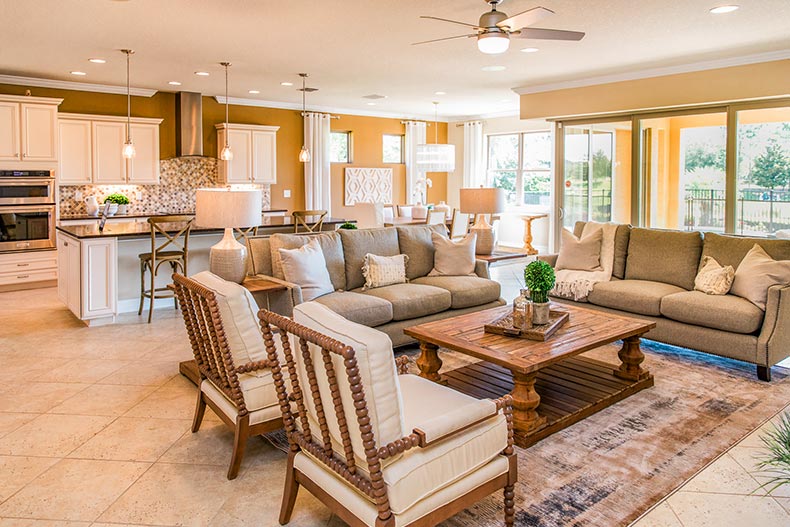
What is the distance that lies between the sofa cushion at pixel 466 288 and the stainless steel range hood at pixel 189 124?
4.99 metres

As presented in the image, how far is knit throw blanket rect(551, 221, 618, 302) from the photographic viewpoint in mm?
5375

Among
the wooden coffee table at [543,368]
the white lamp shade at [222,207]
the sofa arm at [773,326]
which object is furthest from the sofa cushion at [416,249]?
the sofa arm at [773,326]

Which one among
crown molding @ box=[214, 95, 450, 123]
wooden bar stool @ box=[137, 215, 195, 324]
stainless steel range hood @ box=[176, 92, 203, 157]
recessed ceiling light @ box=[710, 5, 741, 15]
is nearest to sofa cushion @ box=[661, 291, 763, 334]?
recessed ceiling light @ box=[710, 5, 741, 15]

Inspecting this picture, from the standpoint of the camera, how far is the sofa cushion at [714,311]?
4254 millimetres

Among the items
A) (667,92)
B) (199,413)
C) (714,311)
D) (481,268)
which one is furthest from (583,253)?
(199,413)

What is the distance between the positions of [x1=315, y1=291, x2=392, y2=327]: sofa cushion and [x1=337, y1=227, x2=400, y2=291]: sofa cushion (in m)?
0.43

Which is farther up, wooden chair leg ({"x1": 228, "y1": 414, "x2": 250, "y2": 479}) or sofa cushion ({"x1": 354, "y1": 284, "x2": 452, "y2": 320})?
sofa cushion ({"x1": 354, "y1": 284, "x2": 452, "y2": 320})

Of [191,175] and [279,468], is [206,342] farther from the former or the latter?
[191,175]

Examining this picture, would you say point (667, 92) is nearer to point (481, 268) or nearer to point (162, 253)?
point (481, 268)

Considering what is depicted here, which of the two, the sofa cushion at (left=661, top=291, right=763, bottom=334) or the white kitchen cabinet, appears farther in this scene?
the white kitchen cabinet

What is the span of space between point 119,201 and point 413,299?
5255mm

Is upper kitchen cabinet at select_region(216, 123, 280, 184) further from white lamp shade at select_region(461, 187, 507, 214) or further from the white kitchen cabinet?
white lamp shade at select_region(461, 187, 507, 214)

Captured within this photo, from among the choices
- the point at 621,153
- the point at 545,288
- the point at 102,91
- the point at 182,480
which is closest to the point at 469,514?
the point at 182,480

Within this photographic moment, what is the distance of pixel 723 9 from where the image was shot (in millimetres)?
4410
